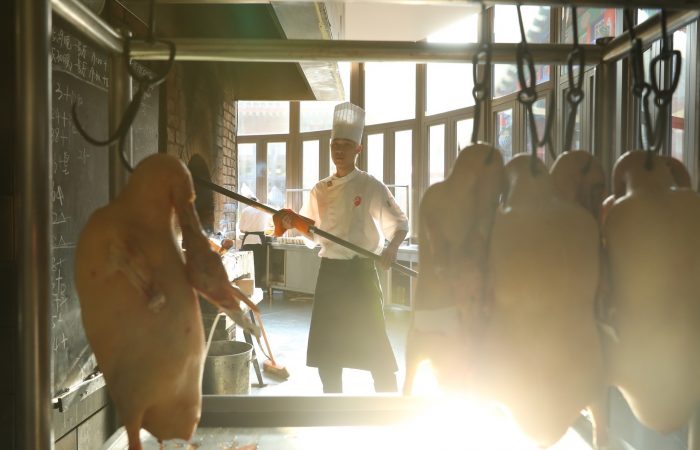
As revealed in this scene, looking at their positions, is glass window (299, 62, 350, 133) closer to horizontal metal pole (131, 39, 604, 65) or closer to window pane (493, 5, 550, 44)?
window pane (493, 5, 550, 44)

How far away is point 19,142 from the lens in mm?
670

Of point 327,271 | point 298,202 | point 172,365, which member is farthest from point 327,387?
point 298,202

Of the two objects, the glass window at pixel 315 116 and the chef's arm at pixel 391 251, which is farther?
the glass window at pixel 315 116

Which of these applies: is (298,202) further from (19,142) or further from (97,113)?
(19,142)

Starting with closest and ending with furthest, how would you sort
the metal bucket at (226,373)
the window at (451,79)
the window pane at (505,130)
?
the metal bucket at (226,373)
the window pane at (505,130)
the window at (451,79)

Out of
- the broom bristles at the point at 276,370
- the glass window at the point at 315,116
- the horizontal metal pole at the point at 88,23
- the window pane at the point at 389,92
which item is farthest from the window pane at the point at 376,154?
the horizontal metal pole at the point at 88,23

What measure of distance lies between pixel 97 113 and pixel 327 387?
1755mm

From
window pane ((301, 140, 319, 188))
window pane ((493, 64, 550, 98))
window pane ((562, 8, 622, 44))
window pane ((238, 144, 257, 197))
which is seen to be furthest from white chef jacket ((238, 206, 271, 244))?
window pane ((562, 8, 622, 44))

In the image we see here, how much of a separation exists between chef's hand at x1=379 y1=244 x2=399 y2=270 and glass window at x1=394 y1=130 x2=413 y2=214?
4.27 m

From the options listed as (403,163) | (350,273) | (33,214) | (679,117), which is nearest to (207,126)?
(350,273)

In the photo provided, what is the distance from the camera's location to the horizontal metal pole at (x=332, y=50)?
3.18ft

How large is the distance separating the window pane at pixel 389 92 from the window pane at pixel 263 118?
1.66 metres

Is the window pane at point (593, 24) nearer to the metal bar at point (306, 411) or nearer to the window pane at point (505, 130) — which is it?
the window pane at point (505, 130)

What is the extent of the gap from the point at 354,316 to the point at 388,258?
46 cm
